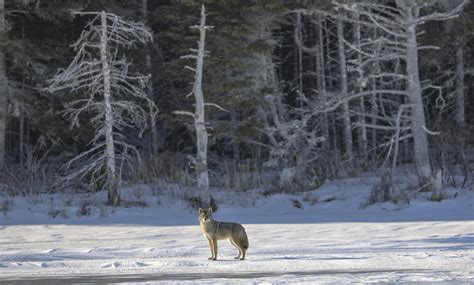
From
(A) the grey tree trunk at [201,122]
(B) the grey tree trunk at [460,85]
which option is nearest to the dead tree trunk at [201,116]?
(A) the grey tree trunk at [201,122]

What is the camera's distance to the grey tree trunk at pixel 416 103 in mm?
23328

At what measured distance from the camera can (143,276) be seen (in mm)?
11625

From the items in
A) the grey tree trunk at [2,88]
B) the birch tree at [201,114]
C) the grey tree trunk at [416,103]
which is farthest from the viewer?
the grey tree trunk at [2,88]

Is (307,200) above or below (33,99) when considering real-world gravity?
below

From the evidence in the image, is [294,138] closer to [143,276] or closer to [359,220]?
[359,220]

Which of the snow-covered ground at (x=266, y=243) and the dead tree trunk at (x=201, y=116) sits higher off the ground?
the dead tree trunk at (x=201, y=116)

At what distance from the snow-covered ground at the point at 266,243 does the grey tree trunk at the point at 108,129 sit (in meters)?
0.82

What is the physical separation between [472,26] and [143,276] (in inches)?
716

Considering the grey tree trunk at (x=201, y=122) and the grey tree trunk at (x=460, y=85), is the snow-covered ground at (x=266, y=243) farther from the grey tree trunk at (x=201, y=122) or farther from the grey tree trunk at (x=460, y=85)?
the grey tree trunk at (x=460, y=85)

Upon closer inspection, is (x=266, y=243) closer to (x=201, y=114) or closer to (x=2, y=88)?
(x=201, y=114)

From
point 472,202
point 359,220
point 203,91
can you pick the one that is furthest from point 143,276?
point 203,91

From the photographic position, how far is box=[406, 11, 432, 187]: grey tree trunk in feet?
76.5

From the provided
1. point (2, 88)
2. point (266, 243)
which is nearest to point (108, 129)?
point (2, 88)

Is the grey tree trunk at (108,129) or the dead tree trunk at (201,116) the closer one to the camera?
the grey tree trunk at (108,129)
